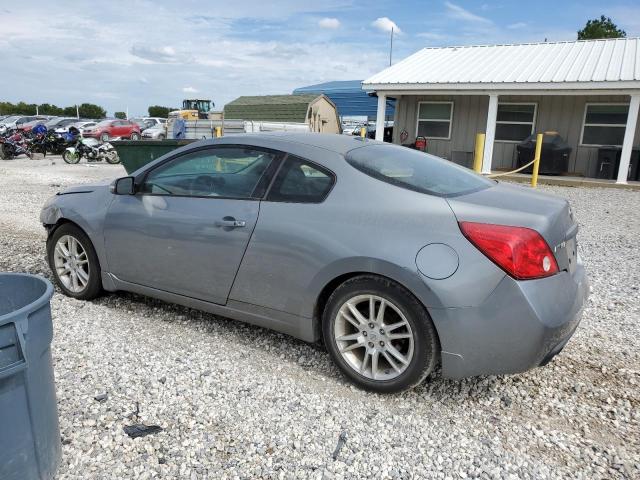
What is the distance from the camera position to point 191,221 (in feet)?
11.6

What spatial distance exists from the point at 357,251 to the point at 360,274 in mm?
147

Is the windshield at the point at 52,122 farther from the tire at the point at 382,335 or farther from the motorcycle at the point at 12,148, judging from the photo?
the tire at the point at 382,335

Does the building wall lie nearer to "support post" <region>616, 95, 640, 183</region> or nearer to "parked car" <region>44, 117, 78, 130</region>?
"support post" <region>616, 95, 640, 183</region>

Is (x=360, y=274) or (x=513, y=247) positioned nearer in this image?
(x=513, y=247)

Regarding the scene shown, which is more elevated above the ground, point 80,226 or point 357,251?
point 357,251

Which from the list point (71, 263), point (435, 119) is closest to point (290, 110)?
point (435, 119)

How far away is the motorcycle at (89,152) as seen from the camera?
18594 mm

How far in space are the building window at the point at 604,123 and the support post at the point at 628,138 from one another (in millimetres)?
1800

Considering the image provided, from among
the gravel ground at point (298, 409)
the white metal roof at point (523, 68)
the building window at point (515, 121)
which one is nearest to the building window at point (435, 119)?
the white metal roof at point (523, 68)

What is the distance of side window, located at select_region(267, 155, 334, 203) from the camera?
3146 millimetres

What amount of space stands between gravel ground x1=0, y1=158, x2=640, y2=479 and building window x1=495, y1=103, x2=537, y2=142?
1366 cm

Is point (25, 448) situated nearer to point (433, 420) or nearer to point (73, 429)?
point (73, 429)

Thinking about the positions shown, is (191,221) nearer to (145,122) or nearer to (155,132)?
(155,132)

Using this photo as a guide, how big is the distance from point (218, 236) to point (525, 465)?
2.21 metres
